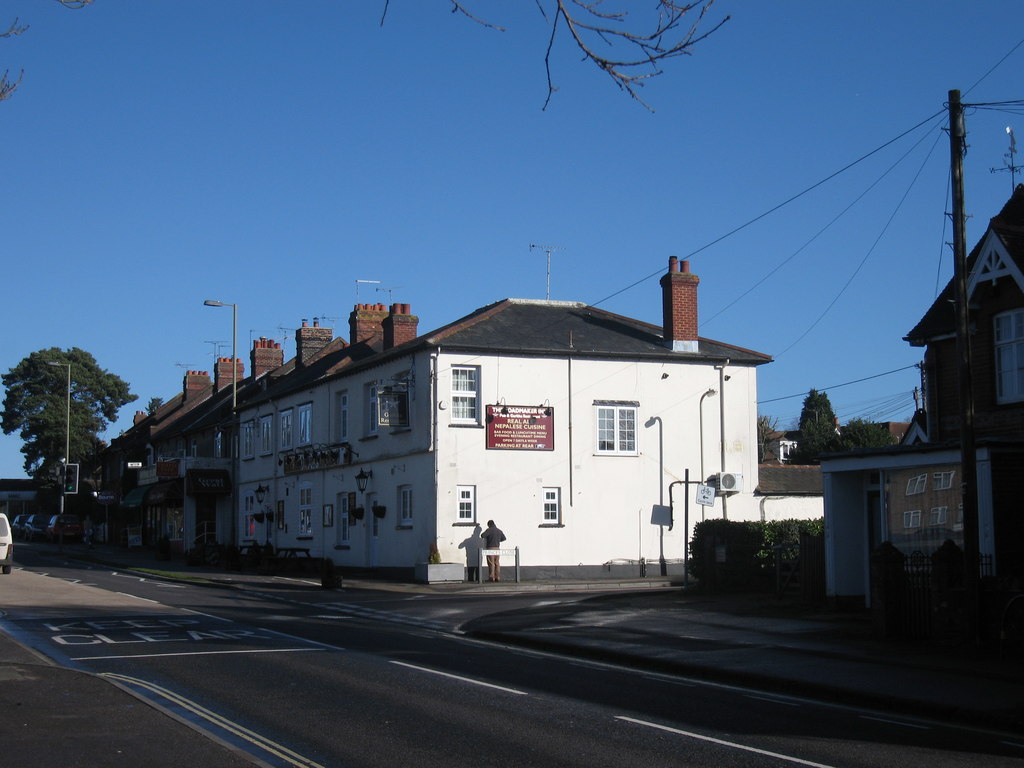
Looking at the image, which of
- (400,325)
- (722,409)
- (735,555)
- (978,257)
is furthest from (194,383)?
(978,257)

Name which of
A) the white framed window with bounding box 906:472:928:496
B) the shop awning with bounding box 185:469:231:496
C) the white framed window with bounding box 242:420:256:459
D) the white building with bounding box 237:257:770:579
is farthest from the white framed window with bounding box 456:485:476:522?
the shop awning with bounding box 185:469:231:496

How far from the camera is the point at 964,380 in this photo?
16.1 metres

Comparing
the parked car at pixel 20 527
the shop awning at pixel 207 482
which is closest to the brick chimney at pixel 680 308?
the shop awning at pixel 207 482

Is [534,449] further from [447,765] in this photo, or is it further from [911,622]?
[447,765]

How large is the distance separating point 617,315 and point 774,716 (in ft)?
89.4

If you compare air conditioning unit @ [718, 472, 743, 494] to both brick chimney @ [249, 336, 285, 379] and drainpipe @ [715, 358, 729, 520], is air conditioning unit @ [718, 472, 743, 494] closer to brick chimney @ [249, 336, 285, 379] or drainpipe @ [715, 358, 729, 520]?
drainpipe @ [715, 358, 729, 520]

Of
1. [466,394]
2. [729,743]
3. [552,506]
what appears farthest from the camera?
[552,506]

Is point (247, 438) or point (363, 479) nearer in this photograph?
point (363, 479)

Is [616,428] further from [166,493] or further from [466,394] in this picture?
[166,493]

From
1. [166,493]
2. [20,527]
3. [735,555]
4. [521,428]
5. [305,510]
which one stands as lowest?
[20,527]

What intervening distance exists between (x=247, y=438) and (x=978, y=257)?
35.7 meters

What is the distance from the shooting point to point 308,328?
51938 millimetres

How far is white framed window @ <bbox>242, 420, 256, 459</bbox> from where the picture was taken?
49.0 metres

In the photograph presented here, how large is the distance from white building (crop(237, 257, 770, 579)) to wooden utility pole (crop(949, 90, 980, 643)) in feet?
55.2
